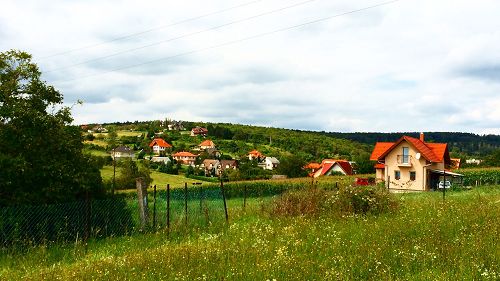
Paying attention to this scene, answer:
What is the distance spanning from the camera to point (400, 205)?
58.5ft

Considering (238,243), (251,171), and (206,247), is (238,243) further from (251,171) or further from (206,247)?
(251,171)

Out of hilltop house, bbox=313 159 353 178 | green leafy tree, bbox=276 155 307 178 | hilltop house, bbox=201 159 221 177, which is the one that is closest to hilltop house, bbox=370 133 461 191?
hilltop house, bbox=313 159 353 178

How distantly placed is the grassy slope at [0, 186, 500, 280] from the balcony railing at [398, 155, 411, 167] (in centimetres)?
4806

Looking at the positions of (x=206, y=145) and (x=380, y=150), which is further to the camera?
(x=206, y=145)

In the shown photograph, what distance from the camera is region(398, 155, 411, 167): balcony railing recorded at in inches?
2336

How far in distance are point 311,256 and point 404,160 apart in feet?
179

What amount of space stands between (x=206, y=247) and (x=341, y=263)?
11.2ft

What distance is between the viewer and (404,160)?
197 ft

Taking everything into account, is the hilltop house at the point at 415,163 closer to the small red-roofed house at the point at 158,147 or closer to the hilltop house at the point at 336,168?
the hilltop house at the point at 336,168

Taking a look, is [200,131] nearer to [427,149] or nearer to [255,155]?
[255,155]

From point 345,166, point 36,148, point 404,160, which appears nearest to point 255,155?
point 345,166

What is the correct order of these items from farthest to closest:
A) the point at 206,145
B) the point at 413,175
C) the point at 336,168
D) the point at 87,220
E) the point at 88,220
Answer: the point at 206,145
the point at 336,168
the point at 413,175
the point at 88,220
the point at 87,220

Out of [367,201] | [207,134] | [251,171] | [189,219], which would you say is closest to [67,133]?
[189,219]

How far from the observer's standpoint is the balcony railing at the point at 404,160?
59.3 meters
